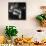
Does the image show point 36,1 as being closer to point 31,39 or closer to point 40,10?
point 40,10

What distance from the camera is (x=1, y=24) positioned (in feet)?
10.4

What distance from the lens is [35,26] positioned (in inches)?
126

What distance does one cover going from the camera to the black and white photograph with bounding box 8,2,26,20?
10.4ft

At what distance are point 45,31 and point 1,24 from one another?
81cm

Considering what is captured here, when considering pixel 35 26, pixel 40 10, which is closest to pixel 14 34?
pixel 35 26

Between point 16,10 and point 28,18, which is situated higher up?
point 16,10

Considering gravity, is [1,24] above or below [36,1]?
below

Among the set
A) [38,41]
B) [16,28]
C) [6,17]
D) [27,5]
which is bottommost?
[38,41]

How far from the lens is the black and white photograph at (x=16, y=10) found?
3176 millimetres

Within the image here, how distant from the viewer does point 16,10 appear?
318 centimetres

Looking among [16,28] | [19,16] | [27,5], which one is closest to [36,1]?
[27,5]

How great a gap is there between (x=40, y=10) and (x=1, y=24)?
0.76 m

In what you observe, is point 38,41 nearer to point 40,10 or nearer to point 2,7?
point 40,10

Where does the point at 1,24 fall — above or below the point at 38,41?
above
